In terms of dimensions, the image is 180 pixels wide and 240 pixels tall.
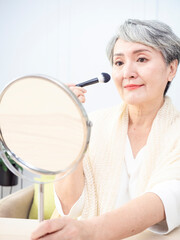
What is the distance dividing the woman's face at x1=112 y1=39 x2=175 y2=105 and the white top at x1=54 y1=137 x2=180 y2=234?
20 centimetres

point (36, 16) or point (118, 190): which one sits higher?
point (36, 16)

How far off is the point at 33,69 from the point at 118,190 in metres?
2.18

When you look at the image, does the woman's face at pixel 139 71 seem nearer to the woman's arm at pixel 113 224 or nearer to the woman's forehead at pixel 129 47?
the woman's forehead at pixel 129 47

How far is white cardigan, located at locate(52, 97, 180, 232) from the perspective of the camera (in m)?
0.99

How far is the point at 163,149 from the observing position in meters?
1.00

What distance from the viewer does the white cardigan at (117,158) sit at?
987 millimetres

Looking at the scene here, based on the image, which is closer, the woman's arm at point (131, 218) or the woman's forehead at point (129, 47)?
the woman's arm at point (131, 218)

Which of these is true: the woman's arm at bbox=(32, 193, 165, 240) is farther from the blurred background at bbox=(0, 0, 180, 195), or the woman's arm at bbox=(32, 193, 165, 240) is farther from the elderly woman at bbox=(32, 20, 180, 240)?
the blurred background at bbox=(0, 0, 180, 195)

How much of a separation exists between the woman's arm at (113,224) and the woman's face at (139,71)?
1.28 feet

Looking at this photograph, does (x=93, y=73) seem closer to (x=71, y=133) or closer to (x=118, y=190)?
(x=118, y=190)

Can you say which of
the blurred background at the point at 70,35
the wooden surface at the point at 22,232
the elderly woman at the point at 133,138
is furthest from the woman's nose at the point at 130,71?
the blurred background at the point at 70,35

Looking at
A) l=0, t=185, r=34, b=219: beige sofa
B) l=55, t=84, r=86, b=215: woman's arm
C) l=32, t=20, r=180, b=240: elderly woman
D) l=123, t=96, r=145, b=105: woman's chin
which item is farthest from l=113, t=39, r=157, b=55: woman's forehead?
l=0, t=185, r=34, b=219: beige sofa

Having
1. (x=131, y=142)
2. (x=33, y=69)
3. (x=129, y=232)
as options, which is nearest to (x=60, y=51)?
(x=33, y=69)

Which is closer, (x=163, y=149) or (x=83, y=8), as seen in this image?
(x=163, y=149)
